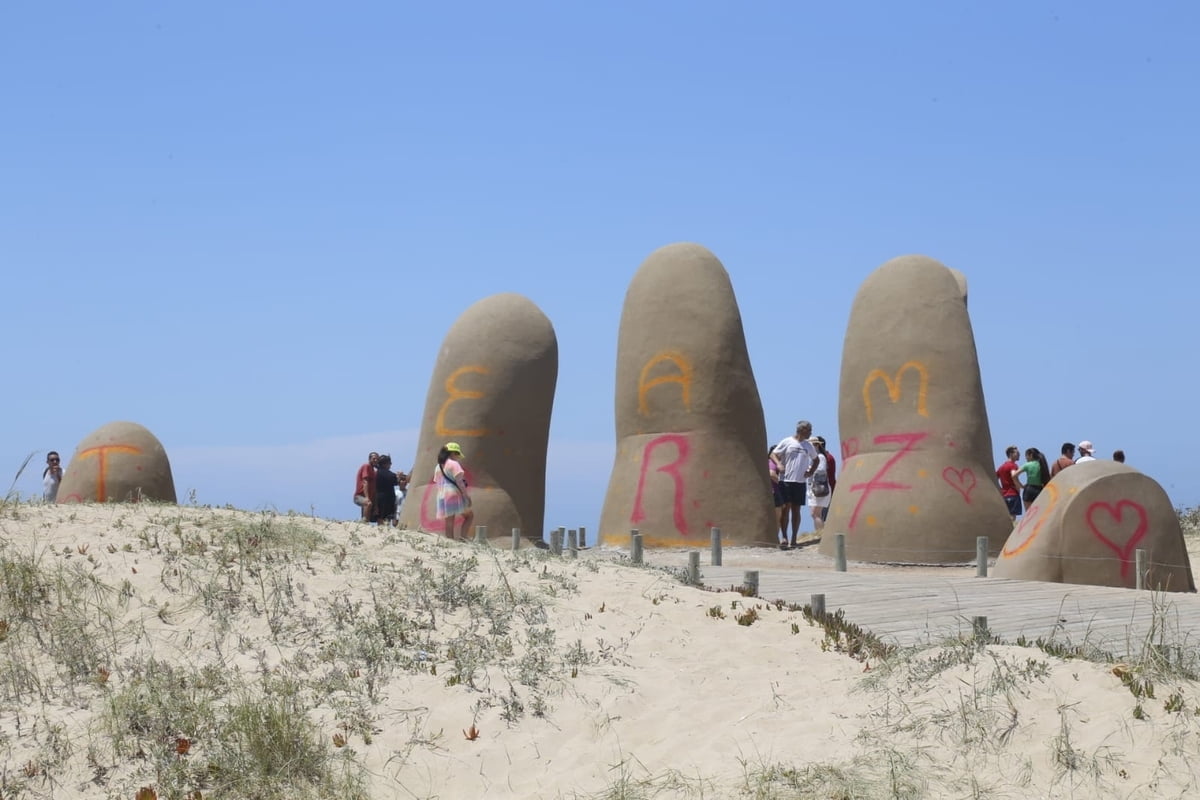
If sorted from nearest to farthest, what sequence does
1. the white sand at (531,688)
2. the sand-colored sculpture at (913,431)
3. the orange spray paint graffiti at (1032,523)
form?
the white sand at (531,688) → the orange spray paint graffiti at (1032,523) → the sand-colored sculpture at (913,431)

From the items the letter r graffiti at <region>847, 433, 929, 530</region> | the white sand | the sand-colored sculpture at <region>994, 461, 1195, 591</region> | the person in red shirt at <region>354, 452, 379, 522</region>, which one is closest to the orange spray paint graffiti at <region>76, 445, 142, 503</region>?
the person in red shirt at <region>354, 452, 379, 522</region>

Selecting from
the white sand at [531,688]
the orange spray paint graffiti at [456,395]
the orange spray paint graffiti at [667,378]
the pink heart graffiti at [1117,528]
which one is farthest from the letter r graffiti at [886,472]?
the white sand at [531,688]

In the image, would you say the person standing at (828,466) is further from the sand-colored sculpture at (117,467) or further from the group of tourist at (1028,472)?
the sand-colored sculpture at (117,467)

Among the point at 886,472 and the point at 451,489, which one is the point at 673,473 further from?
the point at 451,489

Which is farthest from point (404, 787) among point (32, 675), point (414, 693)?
point (32, 675)

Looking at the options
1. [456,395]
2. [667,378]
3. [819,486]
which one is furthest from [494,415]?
[819,486]

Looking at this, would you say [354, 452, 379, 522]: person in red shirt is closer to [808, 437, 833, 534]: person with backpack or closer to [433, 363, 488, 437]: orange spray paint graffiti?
[433, 363, 488, 437]: orange spray paint graffiti

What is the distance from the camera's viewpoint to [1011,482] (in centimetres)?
1744

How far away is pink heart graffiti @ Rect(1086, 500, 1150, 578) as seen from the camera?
12.8 metres

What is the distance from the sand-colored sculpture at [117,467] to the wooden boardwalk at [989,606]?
7.63m

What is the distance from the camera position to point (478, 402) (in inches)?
674

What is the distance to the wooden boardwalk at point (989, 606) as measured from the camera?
886 cm

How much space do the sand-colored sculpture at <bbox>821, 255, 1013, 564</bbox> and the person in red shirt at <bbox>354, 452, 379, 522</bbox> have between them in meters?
5.43

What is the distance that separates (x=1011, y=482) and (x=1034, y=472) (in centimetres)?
86
